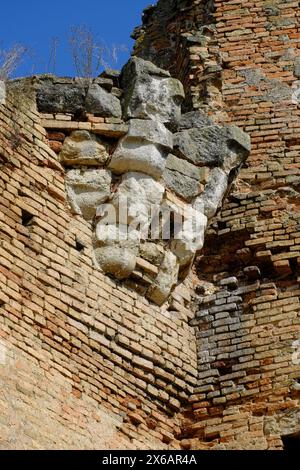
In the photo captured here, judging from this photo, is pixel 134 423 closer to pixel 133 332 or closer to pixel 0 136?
pixel 133 332

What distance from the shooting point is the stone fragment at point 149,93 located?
15.3 metres

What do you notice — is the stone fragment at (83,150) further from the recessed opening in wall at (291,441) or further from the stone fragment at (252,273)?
the recessed opening in wall at (291,441)

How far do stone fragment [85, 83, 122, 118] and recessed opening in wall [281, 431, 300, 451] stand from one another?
9.50 ft

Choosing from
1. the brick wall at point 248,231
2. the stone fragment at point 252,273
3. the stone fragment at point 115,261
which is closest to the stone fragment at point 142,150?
the stone fragment at point 115,261

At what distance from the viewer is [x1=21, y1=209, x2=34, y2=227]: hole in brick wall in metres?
14.3

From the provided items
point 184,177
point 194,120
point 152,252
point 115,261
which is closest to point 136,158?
point 184,177

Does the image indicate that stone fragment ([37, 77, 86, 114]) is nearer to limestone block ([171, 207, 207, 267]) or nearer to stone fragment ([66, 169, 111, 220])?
stone fragment ([66, 169, 111, 220])

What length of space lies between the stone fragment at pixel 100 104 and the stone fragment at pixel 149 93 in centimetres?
9

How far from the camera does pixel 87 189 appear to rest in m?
15.0

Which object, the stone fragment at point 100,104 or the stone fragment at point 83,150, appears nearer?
the stone fragment at point 83,150

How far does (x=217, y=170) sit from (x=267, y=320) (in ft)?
4.39

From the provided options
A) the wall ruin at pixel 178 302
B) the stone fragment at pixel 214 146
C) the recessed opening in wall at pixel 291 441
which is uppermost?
the stone fragment at pixel 214 146

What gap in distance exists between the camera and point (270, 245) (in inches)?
611

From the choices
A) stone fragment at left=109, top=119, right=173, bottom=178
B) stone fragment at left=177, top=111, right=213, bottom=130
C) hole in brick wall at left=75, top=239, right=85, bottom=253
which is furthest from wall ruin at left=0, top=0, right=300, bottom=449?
stone fragment at left=177, top=111, right=213, bottom=130
